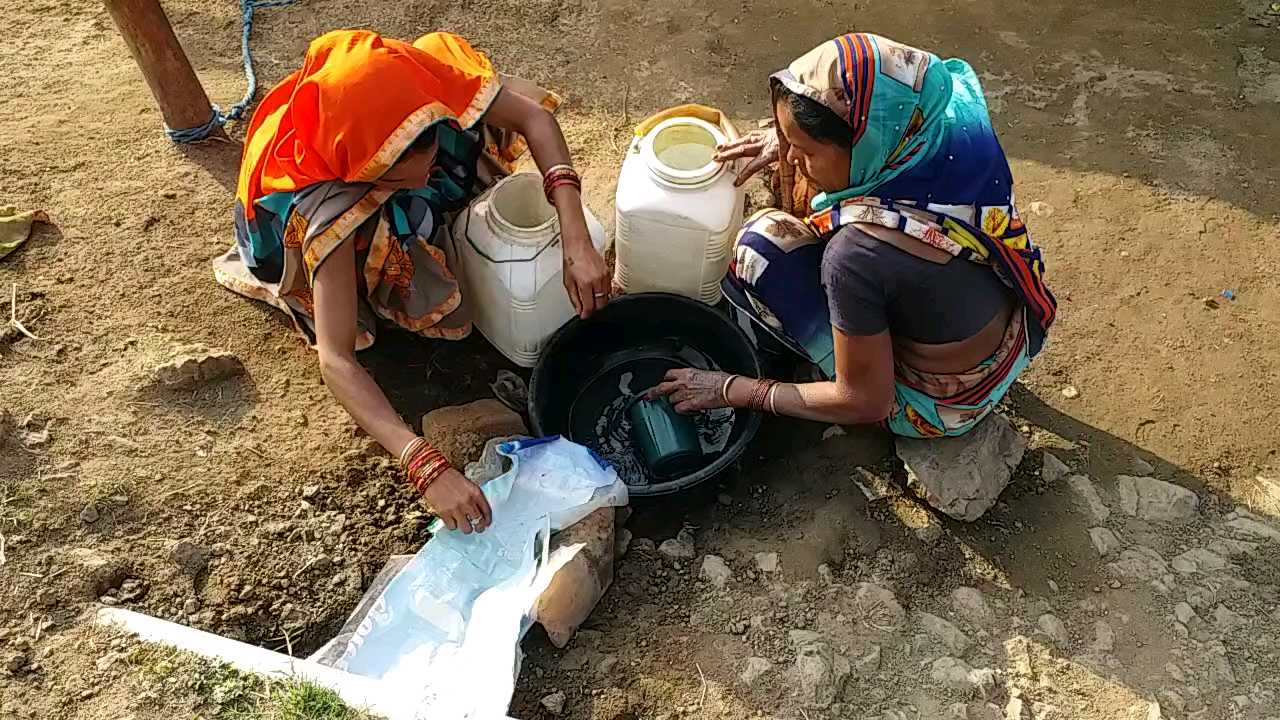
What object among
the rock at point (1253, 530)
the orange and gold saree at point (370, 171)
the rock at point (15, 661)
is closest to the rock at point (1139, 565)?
the rock at point (1253, 530)

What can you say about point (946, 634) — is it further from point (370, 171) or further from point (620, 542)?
point (370, 171)

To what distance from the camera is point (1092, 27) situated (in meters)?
3.53

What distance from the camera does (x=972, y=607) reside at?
2.07 meters

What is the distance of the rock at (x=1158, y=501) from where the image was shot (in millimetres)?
2227

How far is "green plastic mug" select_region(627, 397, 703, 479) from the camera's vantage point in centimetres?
235

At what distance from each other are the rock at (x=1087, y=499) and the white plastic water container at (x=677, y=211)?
3.26ft

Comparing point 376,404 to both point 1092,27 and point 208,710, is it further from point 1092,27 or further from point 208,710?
point 1092,27

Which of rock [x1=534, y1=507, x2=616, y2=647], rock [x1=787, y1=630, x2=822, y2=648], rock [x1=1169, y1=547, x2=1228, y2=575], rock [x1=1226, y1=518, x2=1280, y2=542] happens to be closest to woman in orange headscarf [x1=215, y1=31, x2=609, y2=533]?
rock [x1=534, y1=507, x2=616, y2=647]

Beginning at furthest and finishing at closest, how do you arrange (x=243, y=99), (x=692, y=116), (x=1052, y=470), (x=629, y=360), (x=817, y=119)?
(x=243, y=99), (x=629, y=360), (x=692, y=116), (x=1052, y=470), (x=817, y=119)

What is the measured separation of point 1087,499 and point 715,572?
0.91 metres

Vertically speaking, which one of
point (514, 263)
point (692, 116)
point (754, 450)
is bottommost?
point (754, 450)

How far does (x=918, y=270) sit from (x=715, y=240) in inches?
24.2

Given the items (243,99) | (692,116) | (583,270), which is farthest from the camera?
(243,99)

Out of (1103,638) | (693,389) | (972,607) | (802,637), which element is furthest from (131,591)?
(1103,638)
